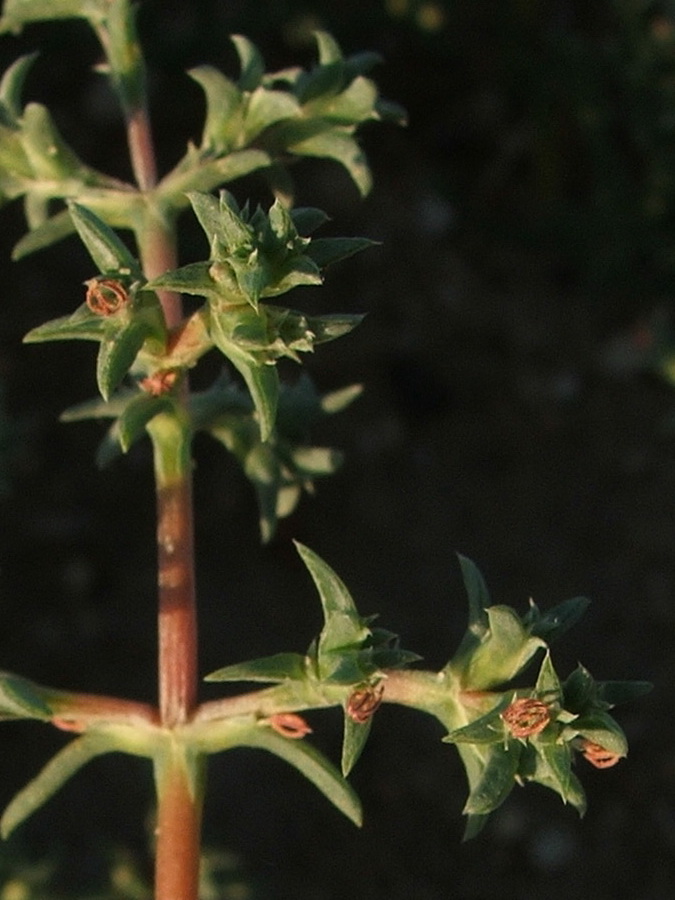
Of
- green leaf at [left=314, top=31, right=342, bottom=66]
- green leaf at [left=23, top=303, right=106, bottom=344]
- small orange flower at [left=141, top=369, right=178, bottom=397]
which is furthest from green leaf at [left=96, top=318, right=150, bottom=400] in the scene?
green leaf at [left=314, top=31, right=342, bottom=66]

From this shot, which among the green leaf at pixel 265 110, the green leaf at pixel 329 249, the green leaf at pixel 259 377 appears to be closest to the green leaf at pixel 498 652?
the green leaf at pixel 259 377

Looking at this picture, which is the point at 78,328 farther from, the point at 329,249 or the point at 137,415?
the point at 329,249

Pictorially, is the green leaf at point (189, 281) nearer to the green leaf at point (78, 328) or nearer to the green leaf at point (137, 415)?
the green leaf at point (78, 328)

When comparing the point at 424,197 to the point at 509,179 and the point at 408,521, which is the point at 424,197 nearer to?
the point at 509,179

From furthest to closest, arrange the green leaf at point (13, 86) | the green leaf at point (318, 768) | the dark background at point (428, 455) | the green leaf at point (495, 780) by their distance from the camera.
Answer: the dark background at point (428, 455) < the green leaf at point (13, 86) < the green leaf at point (318, 768) < the green leaf at point (495, 780)

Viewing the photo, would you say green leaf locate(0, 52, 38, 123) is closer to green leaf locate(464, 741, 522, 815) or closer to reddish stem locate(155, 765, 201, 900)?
reddish stem locate(155, 765, 201, 900)

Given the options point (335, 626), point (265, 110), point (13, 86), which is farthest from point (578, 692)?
point (13, 86)

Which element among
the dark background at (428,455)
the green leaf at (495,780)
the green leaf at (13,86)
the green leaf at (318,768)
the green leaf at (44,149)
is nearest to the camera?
the green leaf at (495,780)
